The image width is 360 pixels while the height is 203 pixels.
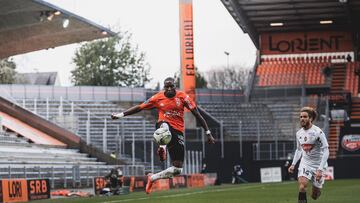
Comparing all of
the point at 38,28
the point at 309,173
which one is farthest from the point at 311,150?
the point at 38,28

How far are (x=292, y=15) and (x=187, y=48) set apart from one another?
12.8 meters

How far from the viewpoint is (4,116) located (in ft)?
153

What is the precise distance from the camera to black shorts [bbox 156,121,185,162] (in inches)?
699

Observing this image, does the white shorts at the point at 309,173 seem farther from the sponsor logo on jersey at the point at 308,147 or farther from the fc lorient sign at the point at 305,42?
the fc lorient sign at the point at 305,42

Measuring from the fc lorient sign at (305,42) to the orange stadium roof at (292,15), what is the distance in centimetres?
67

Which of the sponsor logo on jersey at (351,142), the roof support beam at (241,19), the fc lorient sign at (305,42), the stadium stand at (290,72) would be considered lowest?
the sponsor logo on jersey at (351,142)

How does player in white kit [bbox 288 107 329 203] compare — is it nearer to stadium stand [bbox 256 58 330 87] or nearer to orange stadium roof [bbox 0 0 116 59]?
orange stadium roof [bbox 0 0 116 59]

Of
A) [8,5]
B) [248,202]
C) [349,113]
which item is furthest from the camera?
[349,113]

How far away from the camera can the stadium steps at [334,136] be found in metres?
57.3

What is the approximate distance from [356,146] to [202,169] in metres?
9.98

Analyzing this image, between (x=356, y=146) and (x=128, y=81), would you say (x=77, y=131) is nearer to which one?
(x=356, y=146)

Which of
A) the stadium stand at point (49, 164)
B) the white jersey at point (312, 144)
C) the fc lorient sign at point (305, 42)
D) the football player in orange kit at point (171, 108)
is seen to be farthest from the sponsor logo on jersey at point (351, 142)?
the white jersey at point (312, 144)

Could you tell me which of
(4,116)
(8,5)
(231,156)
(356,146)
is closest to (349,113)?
(356,146)

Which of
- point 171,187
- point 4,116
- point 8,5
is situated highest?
point 8,5
